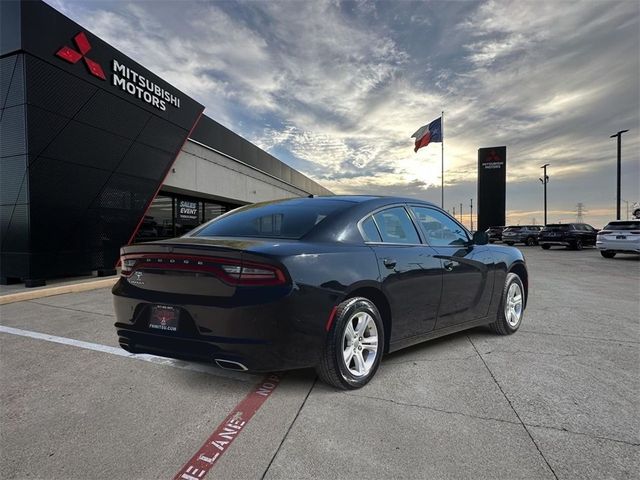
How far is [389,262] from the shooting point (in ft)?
10.5

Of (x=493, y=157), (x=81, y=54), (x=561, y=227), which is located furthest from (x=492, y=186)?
(x=81, y=54)

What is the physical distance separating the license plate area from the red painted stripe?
698 mm

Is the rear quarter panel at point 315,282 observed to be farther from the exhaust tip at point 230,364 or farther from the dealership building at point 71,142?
the dealership building at point 71,142

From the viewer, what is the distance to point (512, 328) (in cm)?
459

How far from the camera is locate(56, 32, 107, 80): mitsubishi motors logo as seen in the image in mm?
8133

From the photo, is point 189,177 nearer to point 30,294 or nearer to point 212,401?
point 30,294

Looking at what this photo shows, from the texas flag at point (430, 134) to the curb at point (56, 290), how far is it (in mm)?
20049

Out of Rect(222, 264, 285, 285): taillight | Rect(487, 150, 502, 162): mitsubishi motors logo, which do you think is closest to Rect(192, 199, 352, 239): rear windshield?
Rect(222, 264, 285, 285): taillight

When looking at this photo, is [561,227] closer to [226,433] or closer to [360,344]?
[360,344]

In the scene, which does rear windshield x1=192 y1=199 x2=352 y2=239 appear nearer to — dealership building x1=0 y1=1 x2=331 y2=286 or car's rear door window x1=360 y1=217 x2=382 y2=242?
car's rear door window x1=360 y1=217 x2=382 y2=242

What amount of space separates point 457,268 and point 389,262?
1012 mm

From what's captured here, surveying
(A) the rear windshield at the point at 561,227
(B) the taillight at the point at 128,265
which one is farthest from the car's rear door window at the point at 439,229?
(A) the rear windshield at the point at 561,227

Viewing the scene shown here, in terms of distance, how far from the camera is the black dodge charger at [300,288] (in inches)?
99.5

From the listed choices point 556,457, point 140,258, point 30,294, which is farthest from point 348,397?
point 30,294
